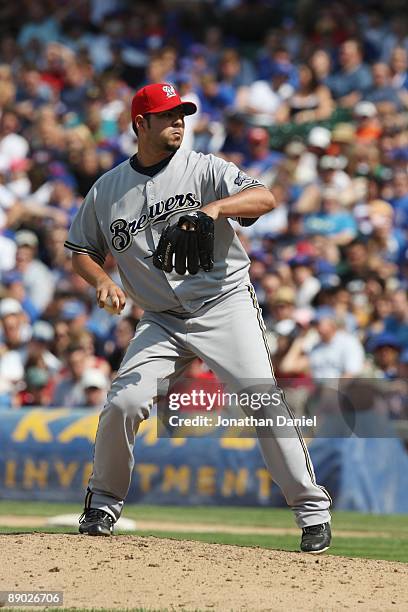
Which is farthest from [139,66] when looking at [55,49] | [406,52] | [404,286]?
[404,286]

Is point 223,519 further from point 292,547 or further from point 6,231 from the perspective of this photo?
point 6,231

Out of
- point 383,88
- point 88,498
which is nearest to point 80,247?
point 88,498

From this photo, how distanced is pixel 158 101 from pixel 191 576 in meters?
2.39

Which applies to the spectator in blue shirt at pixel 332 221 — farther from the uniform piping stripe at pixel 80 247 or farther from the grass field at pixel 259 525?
the uniform piping stripe at pixel 80 247

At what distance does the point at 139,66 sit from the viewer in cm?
1809

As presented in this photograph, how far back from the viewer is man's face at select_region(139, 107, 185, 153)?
617 cm

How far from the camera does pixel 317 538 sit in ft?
20.0

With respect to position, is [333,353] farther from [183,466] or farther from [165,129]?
[165,129]

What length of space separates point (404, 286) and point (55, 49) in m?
7.76

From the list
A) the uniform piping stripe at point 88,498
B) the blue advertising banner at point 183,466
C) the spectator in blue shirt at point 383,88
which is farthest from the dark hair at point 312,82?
the uniform piping stripe at point 88,498

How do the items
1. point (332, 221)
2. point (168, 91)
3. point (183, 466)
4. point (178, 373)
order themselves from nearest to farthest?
point (168, 91)
point (178, 373)
point (183, 466)
point (332, 221)

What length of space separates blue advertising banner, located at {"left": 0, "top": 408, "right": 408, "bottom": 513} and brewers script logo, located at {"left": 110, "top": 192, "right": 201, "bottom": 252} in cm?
503

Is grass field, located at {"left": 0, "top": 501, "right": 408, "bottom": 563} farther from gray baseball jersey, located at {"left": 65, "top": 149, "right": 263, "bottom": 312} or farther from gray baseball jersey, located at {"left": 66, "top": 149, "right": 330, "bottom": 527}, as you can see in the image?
gray baseball jersey, located at {"left": 65, "top": 149, "right": 263, "bottom": 312}

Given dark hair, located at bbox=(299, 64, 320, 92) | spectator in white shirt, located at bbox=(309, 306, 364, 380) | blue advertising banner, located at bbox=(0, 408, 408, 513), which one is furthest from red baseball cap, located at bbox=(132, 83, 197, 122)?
dark hair, located at bbox=(299, 64, 320, 92)
